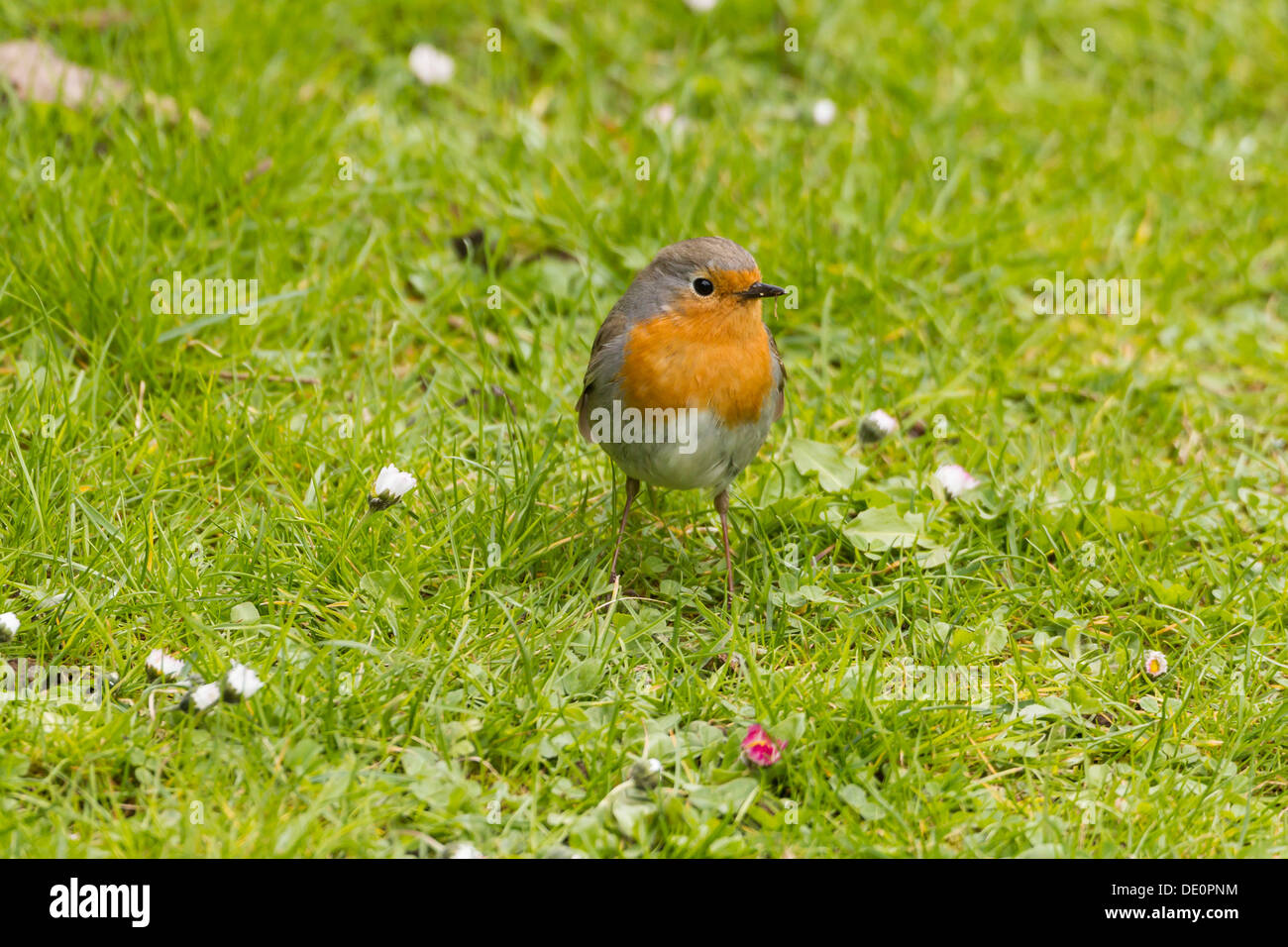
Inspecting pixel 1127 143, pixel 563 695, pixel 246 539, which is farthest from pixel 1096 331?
pixel 246 539

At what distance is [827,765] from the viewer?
3547mm

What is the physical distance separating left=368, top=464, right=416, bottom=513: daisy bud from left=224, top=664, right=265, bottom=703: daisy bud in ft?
2.79

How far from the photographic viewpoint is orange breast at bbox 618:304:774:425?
4.02m

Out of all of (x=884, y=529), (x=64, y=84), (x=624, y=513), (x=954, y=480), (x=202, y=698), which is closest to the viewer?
(x=202, y=698)

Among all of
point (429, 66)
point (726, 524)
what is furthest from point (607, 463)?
point (429, 66)

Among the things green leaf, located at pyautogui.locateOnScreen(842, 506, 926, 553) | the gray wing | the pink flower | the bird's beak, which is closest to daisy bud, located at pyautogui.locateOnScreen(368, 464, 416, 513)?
the gray wing

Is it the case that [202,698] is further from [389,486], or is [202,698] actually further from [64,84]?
[64,84]

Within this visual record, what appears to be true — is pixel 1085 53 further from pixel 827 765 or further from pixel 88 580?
pixel 88 580

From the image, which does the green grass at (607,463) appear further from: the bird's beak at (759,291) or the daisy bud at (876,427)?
the bird's beak at (759,291)

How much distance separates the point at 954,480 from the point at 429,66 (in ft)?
11.4

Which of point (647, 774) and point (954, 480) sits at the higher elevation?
point (954, 480)

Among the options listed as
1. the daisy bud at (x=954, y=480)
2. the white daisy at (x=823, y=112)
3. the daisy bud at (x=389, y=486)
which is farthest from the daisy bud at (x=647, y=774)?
the white daisy at (x=823, y=112)

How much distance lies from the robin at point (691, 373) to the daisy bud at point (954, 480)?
0.80 m

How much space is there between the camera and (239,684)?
3354mm
